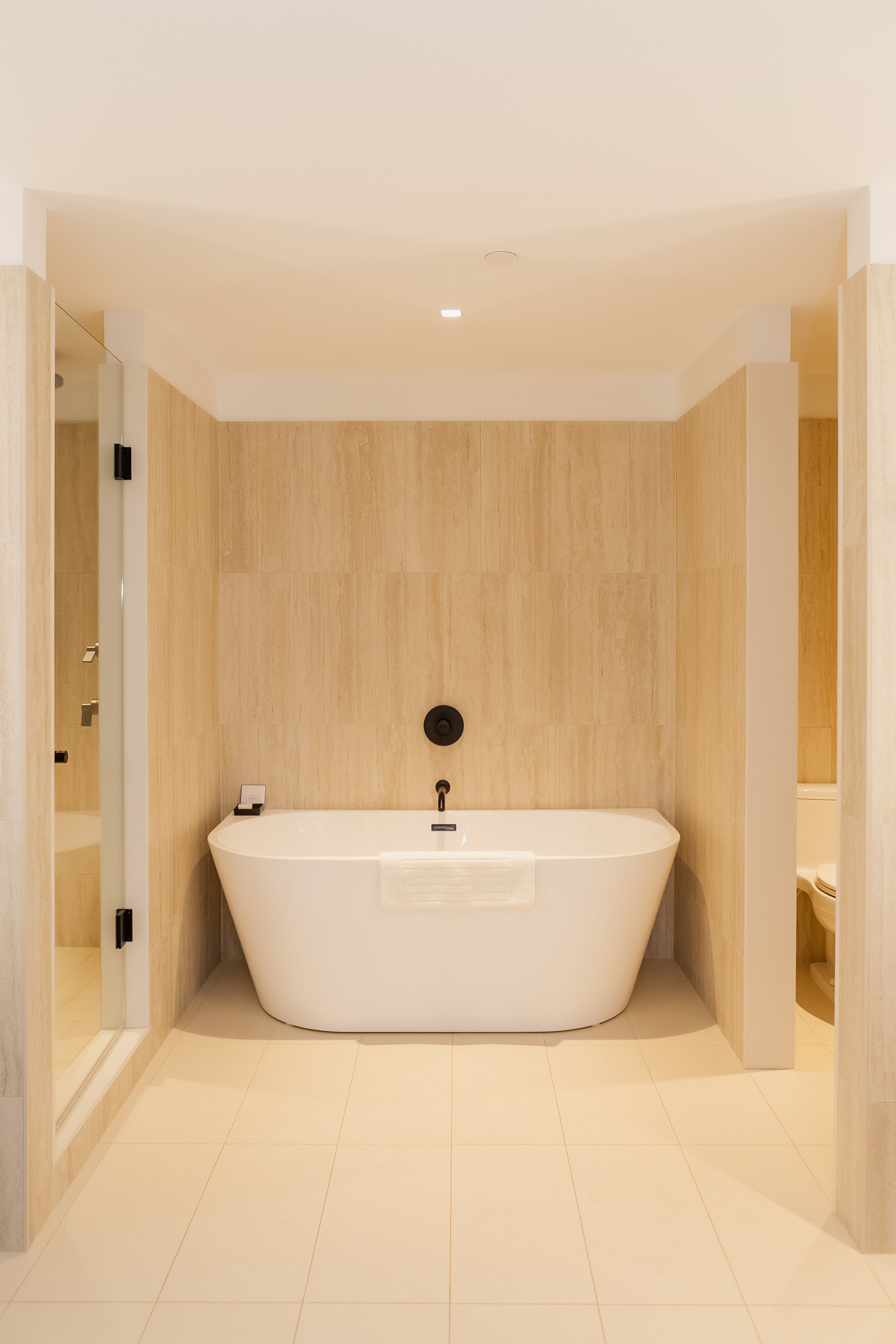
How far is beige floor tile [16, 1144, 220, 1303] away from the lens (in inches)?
83.0

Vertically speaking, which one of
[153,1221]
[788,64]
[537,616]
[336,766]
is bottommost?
[153,1221]

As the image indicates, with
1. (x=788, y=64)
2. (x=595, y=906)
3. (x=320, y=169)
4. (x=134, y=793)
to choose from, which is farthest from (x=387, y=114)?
(x=595, y=906)

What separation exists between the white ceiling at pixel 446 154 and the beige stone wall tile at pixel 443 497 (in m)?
0.80

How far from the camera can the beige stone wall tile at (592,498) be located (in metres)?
4.14

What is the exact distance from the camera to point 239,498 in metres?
4.15

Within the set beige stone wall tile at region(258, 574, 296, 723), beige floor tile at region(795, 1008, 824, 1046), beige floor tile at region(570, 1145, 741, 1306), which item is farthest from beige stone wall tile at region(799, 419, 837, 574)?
beige floor tile at region(570, 1145, 741, 1306)

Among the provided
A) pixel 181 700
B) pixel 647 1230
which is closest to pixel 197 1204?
pixel 647 1230

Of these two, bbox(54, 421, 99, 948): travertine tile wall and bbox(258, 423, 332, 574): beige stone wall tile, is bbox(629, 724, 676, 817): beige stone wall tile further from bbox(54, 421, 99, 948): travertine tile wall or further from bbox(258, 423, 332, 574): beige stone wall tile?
bbox(54, 421, 99, 948): travertine tile wall

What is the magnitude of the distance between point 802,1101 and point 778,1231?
711 millimetres

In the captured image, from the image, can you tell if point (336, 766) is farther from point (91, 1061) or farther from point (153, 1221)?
point (153, 1221)

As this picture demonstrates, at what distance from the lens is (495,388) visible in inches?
162

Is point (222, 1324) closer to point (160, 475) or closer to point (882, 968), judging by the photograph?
point (882, 968)

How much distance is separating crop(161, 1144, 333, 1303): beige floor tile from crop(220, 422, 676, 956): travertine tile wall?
1.74 m

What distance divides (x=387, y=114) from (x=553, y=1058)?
276 cm
